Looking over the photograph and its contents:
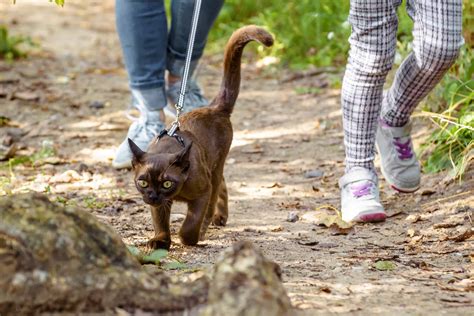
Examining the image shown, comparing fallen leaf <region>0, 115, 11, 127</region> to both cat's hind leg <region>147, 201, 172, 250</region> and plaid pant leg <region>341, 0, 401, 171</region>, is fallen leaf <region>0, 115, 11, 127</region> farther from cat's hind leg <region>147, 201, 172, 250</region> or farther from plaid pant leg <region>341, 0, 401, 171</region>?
plaid pant leg <region>341, 0, 401, 171</region>

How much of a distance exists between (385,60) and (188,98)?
78.9 inches

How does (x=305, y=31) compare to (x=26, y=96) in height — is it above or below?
above

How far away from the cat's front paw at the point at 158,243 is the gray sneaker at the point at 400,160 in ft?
4.66

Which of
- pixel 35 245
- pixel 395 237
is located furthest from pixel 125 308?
pixel 395 237

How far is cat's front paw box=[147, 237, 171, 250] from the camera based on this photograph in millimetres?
3754

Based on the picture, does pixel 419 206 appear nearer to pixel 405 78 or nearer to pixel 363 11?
pixel 405 78

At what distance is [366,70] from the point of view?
162 inches

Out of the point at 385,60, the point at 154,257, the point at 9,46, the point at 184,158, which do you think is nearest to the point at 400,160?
the point at 385,60

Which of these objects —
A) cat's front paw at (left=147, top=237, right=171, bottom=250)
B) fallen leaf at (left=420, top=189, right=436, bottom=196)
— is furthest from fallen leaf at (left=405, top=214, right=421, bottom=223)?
cat's front paw at (left=147, top=237, right=171, bottom=250)

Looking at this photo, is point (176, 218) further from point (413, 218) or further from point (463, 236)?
point (463, 236)

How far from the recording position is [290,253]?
12.3 feet

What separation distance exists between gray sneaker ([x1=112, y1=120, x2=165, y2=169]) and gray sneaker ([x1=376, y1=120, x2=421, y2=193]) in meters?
1.36

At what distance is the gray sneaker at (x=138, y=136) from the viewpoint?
5.22 m

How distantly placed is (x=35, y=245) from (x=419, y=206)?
2482 mm
